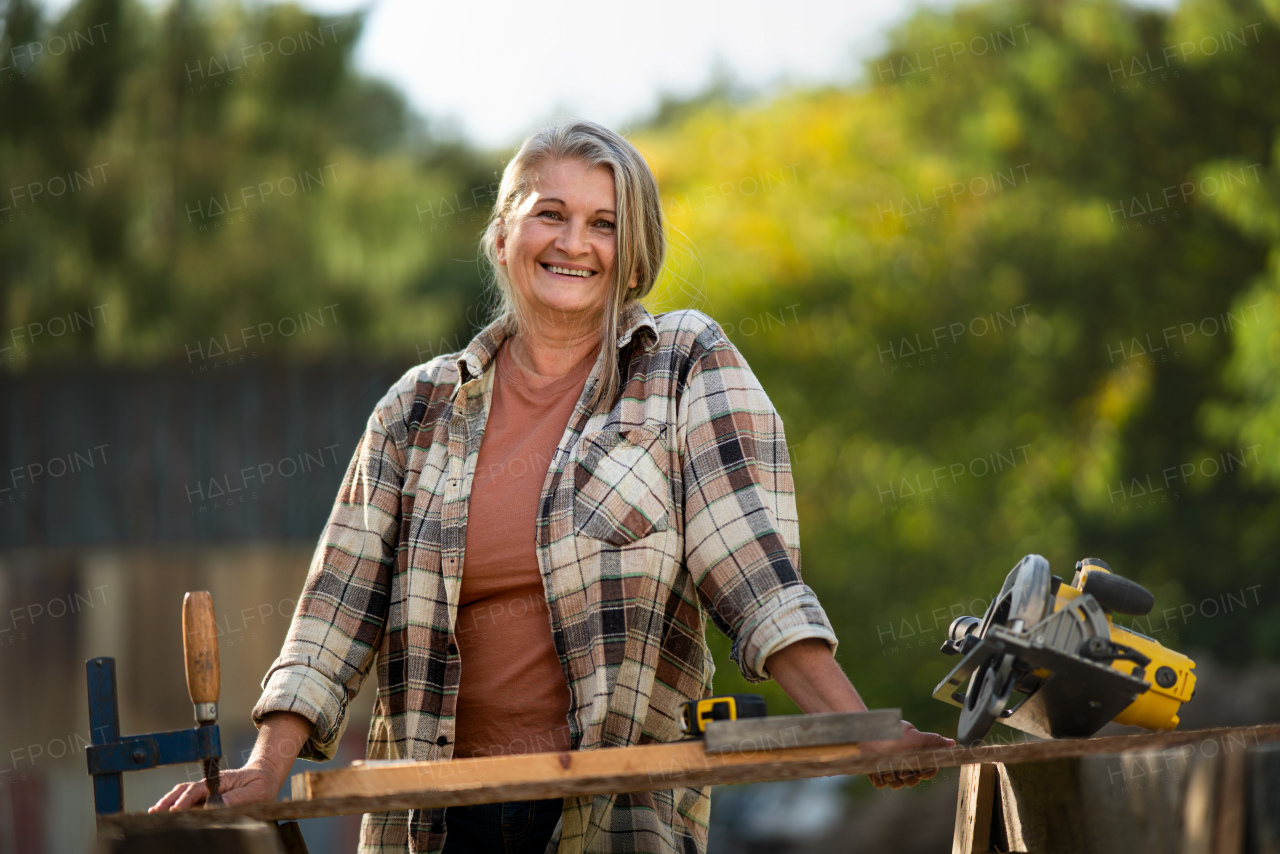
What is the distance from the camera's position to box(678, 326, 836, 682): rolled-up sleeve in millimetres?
1916

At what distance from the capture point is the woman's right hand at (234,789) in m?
1.77

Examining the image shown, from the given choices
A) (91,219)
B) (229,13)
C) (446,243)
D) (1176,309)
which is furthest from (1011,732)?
(229,13)

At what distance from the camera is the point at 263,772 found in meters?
1.95

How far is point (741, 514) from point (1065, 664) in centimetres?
51

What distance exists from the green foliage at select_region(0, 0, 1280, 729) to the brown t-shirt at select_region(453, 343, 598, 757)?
6795mm

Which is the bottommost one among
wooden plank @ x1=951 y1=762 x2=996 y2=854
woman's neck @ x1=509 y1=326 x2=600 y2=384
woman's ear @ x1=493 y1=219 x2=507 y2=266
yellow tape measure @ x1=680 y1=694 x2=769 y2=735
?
wooden plank @ x1=951 y1=762 x2=996 y2=854

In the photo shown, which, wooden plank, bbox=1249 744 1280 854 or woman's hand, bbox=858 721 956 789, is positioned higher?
woman's hand, bbox=858 721 956 789

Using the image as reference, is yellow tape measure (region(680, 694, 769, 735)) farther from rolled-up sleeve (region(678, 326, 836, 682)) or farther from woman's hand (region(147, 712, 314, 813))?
woman's hand (region(147, 712, 314, 813))

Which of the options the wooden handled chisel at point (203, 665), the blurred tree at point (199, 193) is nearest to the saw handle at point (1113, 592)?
the wooden handled chisel at point (203, 665)

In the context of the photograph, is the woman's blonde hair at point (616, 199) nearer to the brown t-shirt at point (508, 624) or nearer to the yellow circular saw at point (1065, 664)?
the brown t-shirt at point (508, 624)

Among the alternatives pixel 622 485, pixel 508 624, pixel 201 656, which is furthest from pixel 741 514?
pixel 201 656

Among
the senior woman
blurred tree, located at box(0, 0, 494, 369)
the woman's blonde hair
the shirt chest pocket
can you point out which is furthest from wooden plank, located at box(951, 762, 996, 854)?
blurred tree, located at box(0, 0, 494, 369)

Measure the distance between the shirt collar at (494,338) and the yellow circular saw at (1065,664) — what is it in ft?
2.33

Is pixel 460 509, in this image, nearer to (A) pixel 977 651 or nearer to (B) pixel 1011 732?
(A) pixel 977 651
